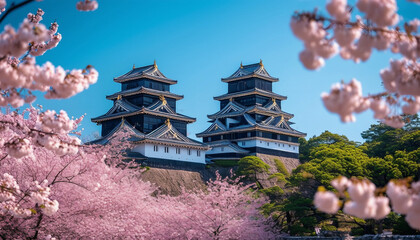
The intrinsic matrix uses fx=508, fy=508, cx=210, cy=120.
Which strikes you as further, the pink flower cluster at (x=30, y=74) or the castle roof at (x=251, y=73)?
the castle roof at (x=251, y=73)

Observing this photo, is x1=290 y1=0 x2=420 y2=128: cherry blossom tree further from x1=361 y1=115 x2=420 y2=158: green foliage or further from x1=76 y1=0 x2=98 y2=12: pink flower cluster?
x1=361 y1=115 x2=420 y2=158: green foliage

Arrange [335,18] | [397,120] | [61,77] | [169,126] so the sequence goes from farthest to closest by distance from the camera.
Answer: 1. [169,126]
2. [61,77]
3. [397,120]
4. [335,18]

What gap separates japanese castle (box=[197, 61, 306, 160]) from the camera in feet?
151

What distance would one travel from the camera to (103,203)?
48.6 ft

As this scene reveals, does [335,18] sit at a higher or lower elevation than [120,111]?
lower

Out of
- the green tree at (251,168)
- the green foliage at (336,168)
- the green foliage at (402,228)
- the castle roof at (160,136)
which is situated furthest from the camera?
the green tree at (251,168)

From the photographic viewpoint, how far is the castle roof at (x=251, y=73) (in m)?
49.6

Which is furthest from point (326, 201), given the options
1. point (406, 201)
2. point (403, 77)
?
point (403, 77)

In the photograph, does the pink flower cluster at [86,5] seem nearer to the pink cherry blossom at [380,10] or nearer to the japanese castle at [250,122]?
the pink cherry blossom at [380,10]

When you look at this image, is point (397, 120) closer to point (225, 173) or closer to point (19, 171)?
point (19, 171)

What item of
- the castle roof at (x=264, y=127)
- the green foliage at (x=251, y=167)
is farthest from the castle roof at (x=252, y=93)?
the green foliage at (x=251, y=167)

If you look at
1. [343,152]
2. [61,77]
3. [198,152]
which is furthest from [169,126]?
[61,77]

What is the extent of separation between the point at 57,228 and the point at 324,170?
1731cm

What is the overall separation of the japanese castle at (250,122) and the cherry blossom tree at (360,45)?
131ft
